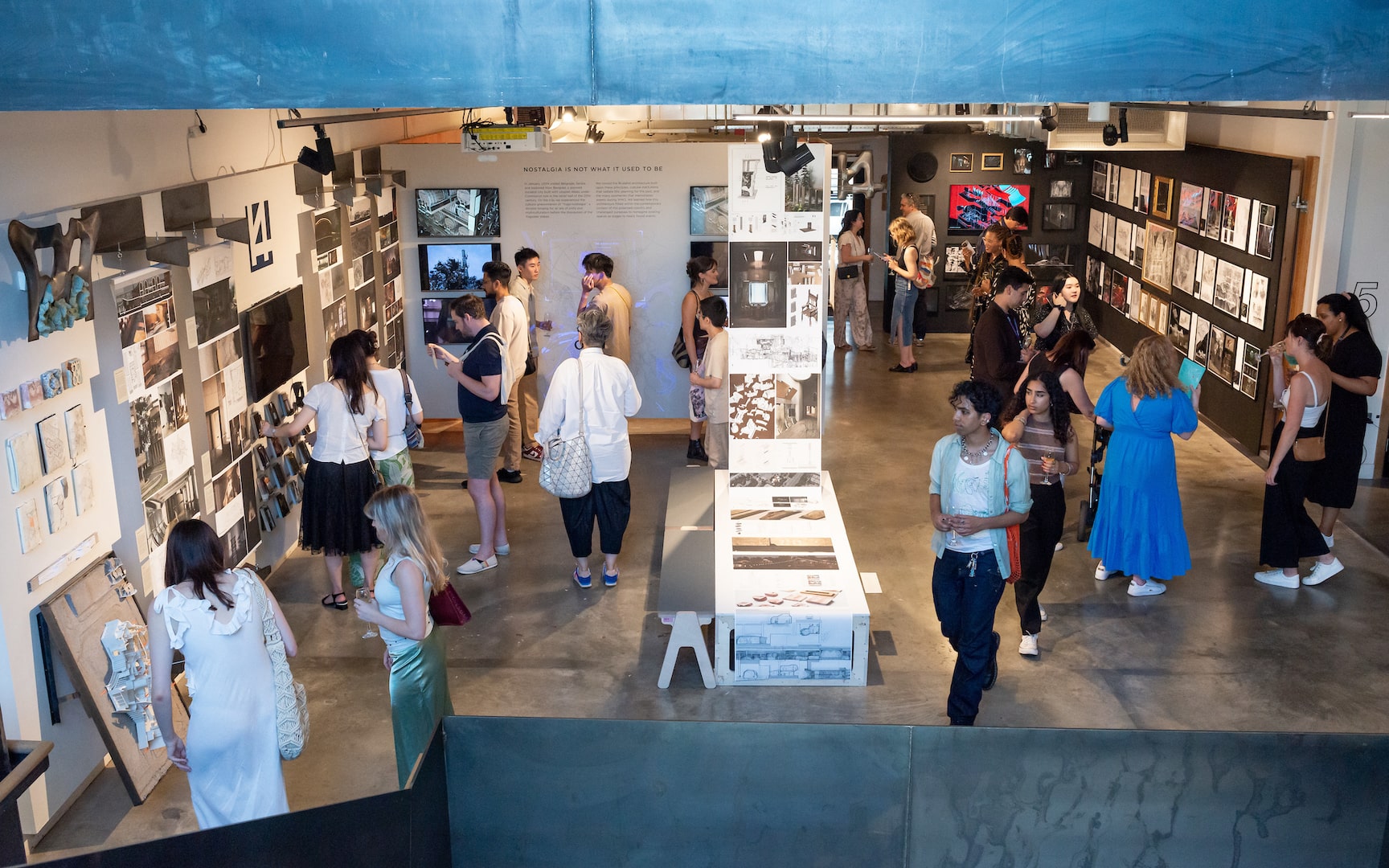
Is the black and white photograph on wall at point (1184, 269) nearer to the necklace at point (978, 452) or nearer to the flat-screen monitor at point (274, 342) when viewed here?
the necklace at point (978, 452)

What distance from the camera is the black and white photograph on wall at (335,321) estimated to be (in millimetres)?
8180

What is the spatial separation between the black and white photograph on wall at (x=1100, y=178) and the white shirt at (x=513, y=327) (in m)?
7.79

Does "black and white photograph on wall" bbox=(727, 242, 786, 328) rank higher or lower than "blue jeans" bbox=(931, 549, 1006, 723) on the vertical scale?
higher

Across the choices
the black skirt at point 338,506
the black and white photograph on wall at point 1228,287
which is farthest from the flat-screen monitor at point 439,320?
the black and white photograph on wall at point 1228,287

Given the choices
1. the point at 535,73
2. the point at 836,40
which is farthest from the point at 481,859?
the point at 836,40

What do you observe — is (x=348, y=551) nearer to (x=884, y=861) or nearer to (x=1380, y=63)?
(x=884, y=861)

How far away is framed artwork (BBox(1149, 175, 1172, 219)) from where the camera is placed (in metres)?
11.4

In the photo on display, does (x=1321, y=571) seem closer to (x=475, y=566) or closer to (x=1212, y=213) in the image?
(x=1212, y=213)

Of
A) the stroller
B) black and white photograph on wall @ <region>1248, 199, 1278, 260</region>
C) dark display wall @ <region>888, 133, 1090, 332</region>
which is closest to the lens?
the stroller

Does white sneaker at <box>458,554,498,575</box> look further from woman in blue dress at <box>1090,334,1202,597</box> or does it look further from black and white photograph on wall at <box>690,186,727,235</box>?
black and white photograph on wall at <box>690,186,727,235</box>

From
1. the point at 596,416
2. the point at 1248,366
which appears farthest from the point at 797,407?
the point at 1248,366

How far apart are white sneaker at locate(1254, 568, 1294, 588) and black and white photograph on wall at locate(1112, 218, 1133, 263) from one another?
6.26 metres

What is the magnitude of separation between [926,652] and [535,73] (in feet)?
13.1

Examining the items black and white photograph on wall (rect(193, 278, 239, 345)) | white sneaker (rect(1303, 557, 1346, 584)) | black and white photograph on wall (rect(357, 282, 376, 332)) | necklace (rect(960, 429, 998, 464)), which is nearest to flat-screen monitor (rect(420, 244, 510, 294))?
black and white photograph on wall (rect(357, 282, 376, 332))
